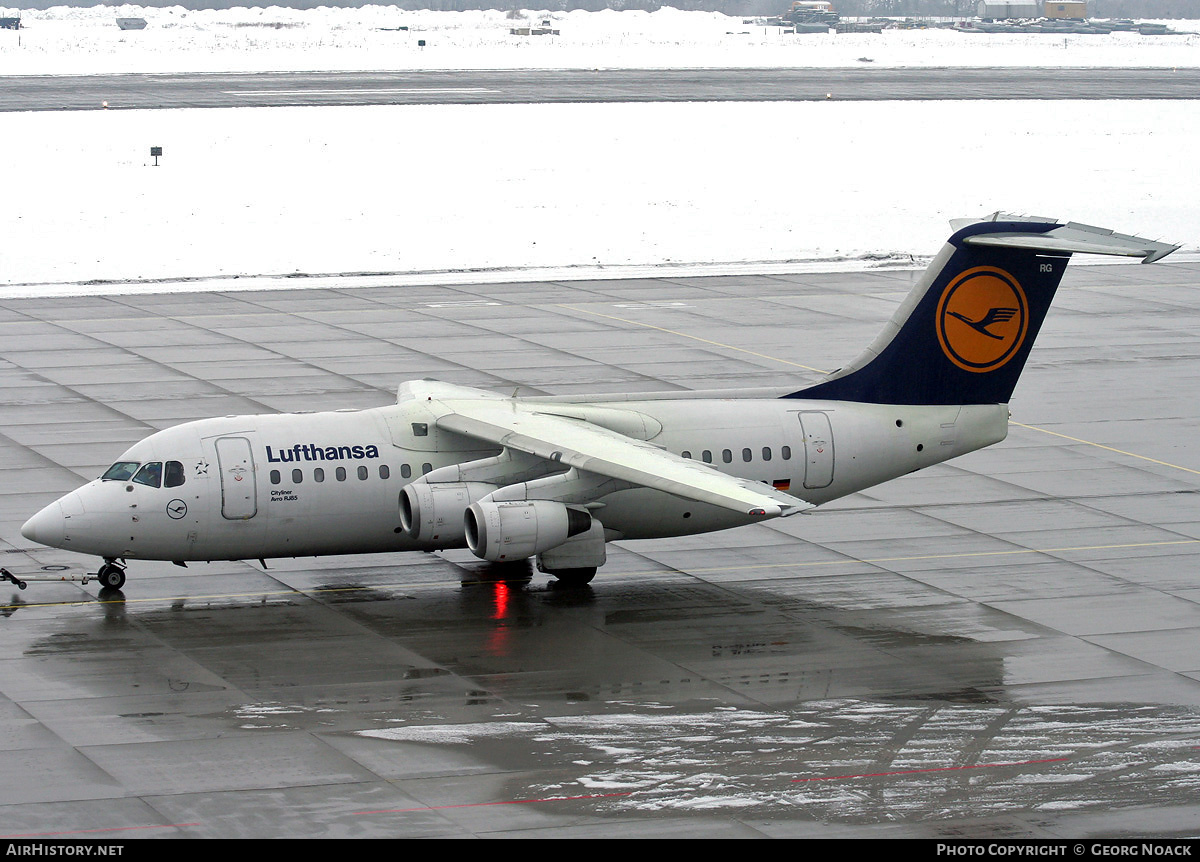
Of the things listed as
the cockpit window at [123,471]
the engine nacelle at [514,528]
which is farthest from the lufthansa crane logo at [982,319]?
the cockpit window at [123,471]

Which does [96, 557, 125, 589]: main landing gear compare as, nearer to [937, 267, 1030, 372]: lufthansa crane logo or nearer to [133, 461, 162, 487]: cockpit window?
[133, 461, 162, 487]: cockpit window

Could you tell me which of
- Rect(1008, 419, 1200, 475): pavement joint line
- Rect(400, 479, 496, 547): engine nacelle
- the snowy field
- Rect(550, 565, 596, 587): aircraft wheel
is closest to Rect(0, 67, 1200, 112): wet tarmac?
the snowy field

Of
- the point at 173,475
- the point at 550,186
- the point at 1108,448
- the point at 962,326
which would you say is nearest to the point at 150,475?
the point at 173,475

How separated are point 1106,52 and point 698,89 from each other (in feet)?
206

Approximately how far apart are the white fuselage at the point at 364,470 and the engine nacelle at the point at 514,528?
4.60 ft

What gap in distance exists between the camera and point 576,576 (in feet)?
93.4

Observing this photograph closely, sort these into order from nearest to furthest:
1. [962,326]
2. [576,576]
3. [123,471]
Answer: [123,471], [576,576], [962,326]

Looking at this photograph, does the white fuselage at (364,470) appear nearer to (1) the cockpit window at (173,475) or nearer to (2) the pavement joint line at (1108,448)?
(1) the cockpit window at (173,475)

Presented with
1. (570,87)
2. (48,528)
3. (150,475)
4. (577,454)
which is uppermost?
(570,87)

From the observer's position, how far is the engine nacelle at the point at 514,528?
26.0 m

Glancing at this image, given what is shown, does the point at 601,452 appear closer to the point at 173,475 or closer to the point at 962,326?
the point at 173,475

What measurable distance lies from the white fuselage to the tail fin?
1.76ft

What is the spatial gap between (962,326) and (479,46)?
4775 inches
